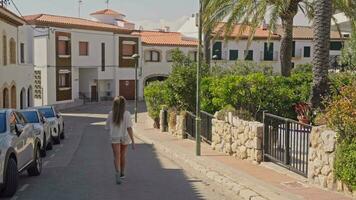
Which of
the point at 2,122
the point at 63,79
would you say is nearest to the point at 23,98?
the point at 63,79

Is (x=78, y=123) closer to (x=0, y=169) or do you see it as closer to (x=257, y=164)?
(x=257, y=164)

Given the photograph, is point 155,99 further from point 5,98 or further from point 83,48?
point 83,48

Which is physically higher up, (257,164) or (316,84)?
(316,84)

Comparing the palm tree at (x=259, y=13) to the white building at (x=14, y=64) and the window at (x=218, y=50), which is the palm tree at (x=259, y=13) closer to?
Result: the white building at (x=14, y=64)

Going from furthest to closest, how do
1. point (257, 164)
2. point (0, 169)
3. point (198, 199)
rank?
point (257, 164), point (198, 199), point (0, 169)

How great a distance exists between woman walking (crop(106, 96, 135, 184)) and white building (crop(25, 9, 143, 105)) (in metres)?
39.8

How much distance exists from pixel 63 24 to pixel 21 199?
142 feet

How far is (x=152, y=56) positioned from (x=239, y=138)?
48.3 metres

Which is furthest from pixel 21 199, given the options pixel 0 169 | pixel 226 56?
pixel 226 56

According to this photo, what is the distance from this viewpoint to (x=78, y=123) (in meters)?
38.9

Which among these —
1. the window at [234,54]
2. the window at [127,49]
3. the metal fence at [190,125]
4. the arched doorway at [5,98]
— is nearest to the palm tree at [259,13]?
the metal fence at [190,125]

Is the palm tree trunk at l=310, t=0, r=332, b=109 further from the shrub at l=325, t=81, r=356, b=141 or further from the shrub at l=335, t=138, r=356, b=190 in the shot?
the shrub at l=335, t=138, r=356, b=190

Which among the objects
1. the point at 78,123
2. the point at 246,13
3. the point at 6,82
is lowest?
the point at 78,123

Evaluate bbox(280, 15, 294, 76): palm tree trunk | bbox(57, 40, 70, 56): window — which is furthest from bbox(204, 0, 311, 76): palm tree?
bbox(57, 40, 70, 56): window
